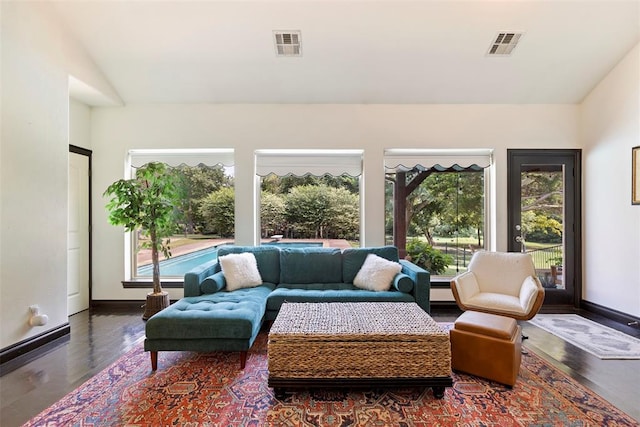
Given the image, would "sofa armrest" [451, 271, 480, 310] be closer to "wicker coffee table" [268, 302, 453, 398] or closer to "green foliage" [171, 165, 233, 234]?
"wicker coffee table" [268, 302, 453, 398]

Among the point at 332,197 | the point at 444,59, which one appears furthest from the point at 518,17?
the point at 332,197

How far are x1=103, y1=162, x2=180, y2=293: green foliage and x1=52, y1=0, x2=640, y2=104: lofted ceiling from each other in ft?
3.80

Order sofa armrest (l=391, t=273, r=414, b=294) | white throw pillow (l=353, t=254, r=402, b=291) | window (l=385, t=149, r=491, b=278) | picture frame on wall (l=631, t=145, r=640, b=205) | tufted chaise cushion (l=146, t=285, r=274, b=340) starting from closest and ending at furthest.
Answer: tufted chaise cushion (l=146, t=285, r=274, b=340) < sofa armrest (l=391, t=273, r=414, b=294) < white throw pillow (l=353, t=254, r=402, b=291) < picture frame on wall (l=631, t=145, r=640, b=205) < window (l=385, t=149, r=491, b=278)

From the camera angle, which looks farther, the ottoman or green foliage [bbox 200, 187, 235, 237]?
green foliage [bbox 200, 187, 235, 237]

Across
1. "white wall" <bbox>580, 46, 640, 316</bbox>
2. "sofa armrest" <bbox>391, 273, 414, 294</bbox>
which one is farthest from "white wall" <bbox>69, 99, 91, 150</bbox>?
"white wall" <bbox>580, 46, 640, 316</bbox>

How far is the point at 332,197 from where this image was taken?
4352 mm

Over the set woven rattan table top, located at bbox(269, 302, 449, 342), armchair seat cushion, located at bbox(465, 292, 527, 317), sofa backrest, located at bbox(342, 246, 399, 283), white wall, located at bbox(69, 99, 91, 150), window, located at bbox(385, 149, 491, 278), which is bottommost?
armchair seat cushion, located at bbox(465, 292, 527, 317)

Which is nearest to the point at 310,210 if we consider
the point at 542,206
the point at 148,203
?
the point at 148,203

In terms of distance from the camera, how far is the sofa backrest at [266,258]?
362 centimetres

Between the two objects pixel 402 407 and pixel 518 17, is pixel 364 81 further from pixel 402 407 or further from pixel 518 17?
pixel 402 407

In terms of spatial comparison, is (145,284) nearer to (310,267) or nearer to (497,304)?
(310,267)

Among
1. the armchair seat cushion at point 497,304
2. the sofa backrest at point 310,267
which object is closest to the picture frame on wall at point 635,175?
the armchair seat cushion at point 497,304

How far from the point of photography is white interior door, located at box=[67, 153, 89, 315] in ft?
12.4

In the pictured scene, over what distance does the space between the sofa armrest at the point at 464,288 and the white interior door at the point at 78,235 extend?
450cm
